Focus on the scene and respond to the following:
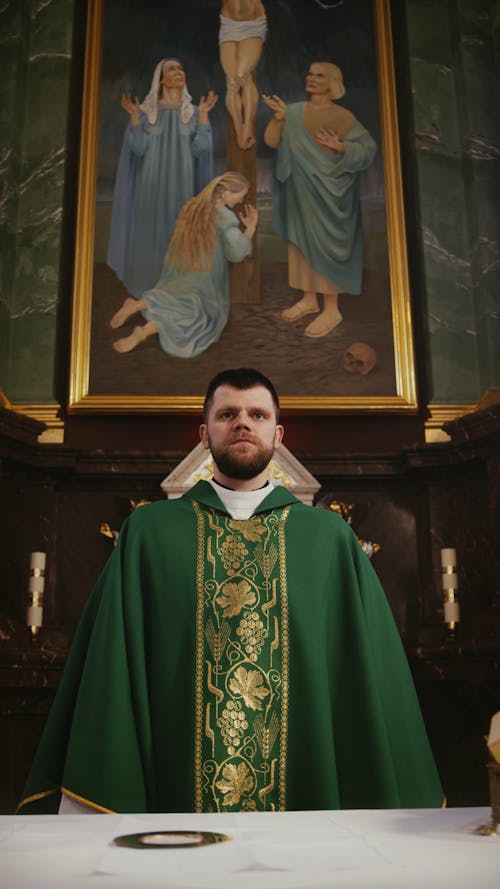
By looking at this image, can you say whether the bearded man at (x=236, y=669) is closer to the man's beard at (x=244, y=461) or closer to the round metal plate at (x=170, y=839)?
the man's beard at (x=244, y=461)

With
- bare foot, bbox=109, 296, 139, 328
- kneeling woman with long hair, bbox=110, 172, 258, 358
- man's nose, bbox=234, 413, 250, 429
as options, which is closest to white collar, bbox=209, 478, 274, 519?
man's nose, bbox=234, 413, 250, 429

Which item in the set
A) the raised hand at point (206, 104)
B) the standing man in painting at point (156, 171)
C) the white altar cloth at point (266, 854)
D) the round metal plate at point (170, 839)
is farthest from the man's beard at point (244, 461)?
the raised hand at point (206, 104)

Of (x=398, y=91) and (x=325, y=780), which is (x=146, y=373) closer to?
(x=398, y=91)

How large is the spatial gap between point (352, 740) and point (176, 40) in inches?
236

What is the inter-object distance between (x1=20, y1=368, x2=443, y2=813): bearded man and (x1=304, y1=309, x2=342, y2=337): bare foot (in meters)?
3.02

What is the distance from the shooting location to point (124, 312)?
6.21m

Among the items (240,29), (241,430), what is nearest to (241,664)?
(241,430)

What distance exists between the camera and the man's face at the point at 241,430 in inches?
123

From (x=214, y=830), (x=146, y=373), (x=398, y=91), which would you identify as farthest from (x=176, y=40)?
(x=214, y=830)

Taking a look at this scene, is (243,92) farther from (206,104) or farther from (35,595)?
(35,595)

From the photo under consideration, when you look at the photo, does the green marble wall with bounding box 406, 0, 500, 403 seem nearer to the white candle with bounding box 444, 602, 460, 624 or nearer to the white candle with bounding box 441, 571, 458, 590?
the white candle with bounding box 441, 571, 458, 590

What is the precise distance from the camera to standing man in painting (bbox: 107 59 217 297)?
20.9 ft

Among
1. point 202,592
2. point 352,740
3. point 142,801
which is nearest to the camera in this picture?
point 142,801

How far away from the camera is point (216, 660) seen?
2.82 meters
